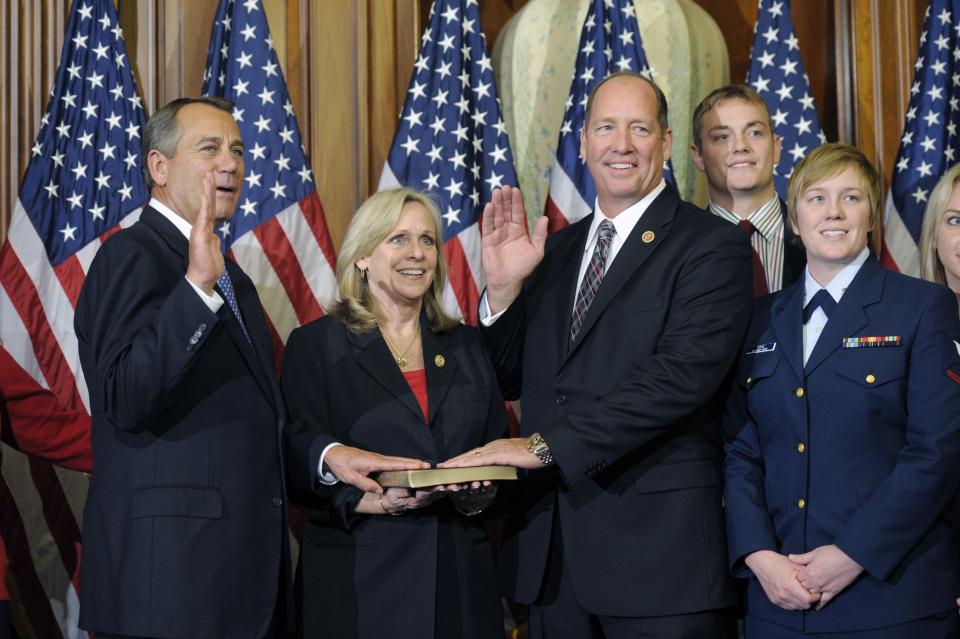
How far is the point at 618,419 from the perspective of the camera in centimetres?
272

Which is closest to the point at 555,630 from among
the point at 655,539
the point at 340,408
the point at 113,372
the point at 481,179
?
the point at 655,539

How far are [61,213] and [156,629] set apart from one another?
6.48 ft

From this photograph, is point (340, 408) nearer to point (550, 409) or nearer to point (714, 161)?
point (550, 409)

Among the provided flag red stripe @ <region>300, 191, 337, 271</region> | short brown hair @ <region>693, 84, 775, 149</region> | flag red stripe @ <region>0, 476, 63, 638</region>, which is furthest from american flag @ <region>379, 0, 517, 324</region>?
flag red stripe @ <region>0, 476, 63, 638</region>

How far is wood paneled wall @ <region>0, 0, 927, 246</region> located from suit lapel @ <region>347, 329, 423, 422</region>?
1.56m

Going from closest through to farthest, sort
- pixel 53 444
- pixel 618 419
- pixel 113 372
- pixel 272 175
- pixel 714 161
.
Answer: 1. pixel 113 372
2. pixel 618 419
3. pixel 53 444
4. pixel 714 161
5. pixel 272 175

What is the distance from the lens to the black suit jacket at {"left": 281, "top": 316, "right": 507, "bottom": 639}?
9.45ft

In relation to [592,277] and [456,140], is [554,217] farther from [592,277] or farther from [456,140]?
[592,277]

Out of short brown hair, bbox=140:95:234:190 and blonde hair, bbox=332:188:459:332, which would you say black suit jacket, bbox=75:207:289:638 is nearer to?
short brown hair, bbox=140:95:234:190

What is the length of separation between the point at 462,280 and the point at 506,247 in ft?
4.11

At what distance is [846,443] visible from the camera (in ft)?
8.65

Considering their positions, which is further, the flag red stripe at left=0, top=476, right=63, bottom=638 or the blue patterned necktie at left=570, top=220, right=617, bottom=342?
the flag red stripe at left=0, top=476, right=63, bottom=638

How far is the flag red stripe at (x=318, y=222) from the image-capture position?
4258 millimetres

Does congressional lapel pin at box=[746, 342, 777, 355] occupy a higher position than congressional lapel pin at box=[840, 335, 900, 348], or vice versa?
congressional lapel pin at box=[840, 335, 900, 348]
